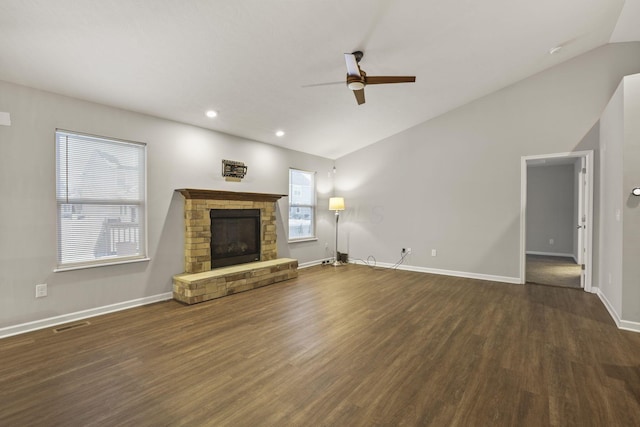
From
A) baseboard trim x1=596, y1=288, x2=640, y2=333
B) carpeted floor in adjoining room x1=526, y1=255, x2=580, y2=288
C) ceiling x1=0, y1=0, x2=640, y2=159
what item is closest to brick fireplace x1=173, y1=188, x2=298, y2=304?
ceiling x1=0, y1=0, x2=640, y2=159

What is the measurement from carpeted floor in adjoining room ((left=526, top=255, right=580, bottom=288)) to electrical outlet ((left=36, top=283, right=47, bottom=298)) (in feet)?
22.4

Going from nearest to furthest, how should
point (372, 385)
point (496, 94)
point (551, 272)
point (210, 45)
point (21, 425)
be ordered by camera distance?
point (21, 425), point (372, 385), point (210, 45), point (496, 94), point (551, 272)

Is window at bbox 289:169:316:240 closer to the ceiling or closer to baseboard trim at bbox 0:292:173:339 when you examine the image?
the ceiling

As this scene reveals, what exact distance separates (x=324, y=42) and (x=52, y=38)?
240 centimetres

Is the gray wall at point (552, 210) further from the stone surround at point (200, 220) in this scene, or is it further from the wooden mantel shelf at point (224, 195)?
the stone surround at point (200, 220)

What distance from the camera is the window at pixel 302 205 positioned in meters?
6.32

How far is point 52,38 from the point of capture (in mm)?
2486

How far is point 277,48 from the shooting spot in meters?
3.13

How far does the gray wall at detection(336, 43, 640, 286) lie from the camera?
4531mm

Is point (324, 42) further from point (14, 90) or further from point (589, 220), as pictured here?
point (589, 220)

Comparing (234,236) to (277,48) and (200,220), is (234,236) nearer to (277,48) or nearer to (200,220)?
(200,220)

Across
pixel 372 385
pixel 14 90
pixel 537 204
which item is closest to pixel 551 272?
pixel 537 204

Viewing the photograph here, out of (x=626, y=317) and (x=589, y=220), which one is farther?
(x=589, y=220)

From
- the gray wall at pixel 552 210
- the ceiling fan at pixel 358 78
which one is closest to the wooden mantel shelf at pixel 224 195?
the ceiling fan at pixel 358 78
